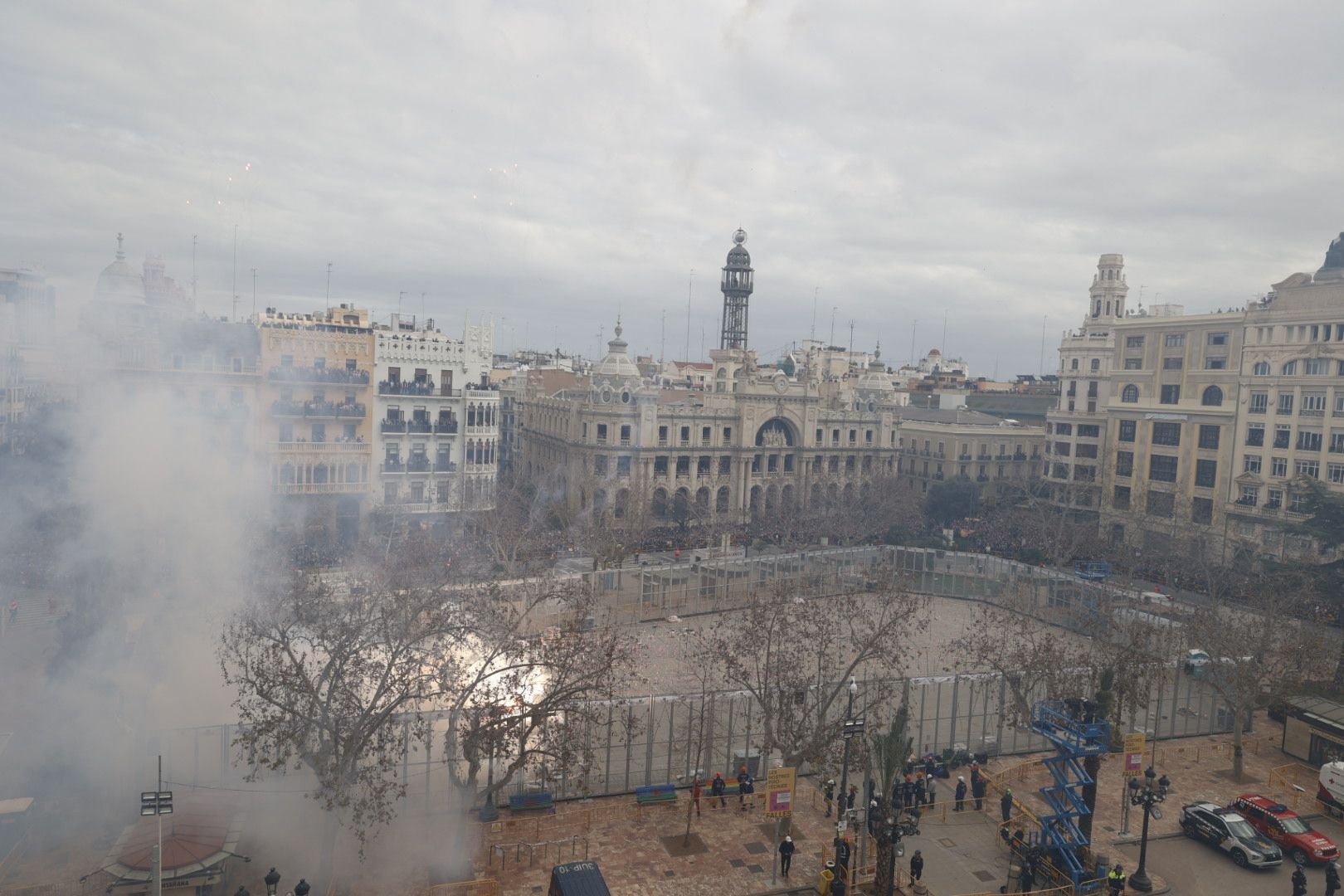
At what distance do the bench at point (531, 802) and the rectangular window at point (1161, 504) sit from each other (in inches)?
1743

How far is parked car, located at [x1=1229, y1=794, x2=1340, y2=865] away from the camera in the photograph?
20141 millimetres

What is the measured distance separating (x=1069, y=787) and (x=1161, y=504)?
131ft

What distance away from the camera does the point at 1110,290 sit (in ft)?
219

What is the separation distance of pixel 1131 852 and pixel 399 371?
3717cm

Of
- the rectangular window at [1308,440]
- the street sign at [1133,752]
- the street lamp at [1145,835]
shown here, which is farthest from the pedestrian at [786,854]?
the rectangular window at [1308,440]

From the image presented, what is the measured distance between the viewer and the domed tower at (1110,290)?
66812 millimetres

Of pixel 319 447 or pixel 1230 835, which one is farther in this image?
pixel 319 447

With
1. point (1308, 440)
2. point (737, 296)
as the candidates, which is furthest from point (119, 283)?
point (737, 296)

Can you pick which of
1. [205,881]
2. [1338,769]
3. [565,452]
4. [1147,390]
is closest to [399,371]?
[565,452]

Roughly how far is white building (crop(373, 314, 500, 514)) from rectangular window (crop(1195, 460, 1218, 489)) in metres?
39.5

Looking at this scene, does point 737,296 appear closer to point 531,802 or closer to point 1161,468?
point 1161,468

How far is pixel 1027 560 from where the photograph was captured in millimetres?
50969

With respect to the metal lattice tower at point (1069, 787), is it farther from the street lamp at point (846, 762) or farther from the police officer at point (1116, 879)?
the street lamp at point (846, 762)

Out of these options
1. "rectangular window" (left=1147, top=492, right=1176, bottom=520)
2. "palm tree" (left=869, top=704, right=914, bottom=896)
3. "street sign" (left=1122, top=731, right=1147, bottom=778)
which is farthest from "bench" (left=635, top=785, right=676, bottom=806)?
"rectangular window" (left=1147, top=492, right=1176, bottom=520)
